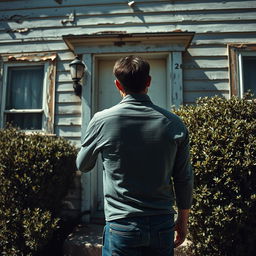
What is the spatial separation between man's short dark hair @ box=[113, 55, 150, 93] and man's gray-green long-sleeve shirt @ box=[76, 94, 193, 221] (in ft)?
0.17

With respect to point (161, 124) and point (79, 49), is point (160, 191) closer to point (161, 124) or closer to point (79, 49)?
point (161, 124)

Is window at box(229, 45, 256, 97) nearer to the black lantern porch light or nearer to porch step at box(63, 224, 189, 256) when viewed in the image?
the black lantern porch light

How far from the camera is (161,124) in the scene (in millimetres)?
1329

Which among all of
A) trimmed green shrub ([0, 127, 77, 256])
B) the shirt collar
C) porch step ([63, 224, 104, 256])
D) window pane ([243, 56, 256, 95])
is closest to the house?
window pane ([243, 56, 256, 95])

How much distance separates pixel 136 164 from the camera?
1290 mm

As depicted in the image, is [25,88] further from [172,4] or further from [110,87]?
[172,4]

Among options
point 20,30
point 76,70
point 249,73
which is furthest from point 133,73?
point 20,30

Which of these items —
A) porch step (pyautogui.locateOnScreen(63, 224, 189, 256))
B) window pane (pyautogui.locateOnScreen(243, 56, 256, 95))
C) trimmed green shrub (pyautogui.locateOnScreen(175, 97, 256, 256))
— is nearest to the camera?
trimmed green shrub (pyautogui.locateOnScreen(175, 97, 256, 256))

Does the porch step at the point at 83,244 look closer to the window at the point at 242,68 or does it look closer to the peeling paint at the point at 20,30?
the window at the point at 242,68

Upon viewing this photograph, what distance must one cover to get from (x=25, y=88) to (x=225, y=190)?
12.4 feet

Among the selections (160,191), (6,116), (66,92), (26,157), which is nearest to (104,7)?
(66,92)

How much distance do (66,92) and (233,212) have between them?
125 inches

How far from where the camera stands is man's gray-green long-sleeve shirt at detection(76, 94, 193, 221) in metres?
1.29

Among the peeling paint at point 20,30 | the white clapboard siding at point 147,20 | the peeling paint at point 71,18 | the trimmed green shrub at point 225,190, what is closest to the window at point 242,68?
the white clapboard siding at point 147,20
